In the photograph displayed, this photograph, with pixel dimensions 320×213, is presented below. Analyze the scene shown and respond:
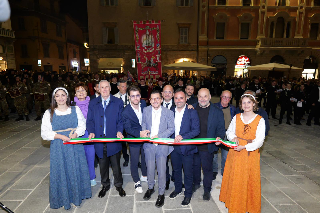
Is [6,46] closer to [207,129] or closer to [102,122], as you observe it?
[102,122]

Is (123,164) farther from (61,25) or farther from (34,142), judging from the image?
(61,25)

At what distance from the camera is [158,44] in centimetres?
1781

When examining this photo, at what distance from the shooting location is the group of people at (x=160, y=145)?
10.2 feet

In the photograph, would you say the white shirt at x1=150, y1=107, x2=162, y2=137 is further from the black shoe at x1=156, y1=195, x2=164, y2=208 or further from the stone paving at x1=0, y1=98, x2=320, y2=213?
the stone paving at x1=0, y1=98, x2=320, y2=213

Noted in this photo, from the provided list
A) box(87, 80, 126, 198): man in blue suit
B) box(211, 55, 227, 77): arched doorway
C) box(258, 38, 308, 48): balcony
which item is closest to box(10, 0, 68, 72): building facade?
box(211, 55, 227, 77): arched doorway

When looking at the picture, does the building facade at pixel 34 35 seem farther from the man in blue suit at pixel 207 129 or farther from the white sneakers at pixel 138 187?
the man in blue suit at pixel 207 129

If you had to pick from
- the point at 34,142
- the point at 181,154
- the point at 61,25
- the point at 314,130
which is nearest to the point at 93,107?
the point at 181,154

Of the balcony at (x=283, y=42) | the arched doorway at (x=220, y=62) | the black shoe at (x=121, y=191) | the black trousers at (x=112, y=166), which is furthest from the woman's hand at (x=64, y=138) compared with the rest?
the balcony at (x=283, y=42)

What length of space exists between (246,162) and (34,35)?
35001mm

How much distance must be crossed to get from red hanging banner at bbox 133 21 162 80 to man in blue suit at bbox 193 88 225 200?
549 inches

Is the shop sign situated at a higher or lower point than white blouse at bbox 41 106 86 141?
higher

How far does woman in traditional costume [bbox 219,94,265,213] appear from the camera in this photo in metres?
3.03

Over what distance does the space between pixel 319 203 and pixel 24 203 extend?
17.5ft

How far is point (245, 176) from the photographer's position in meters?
3.05
